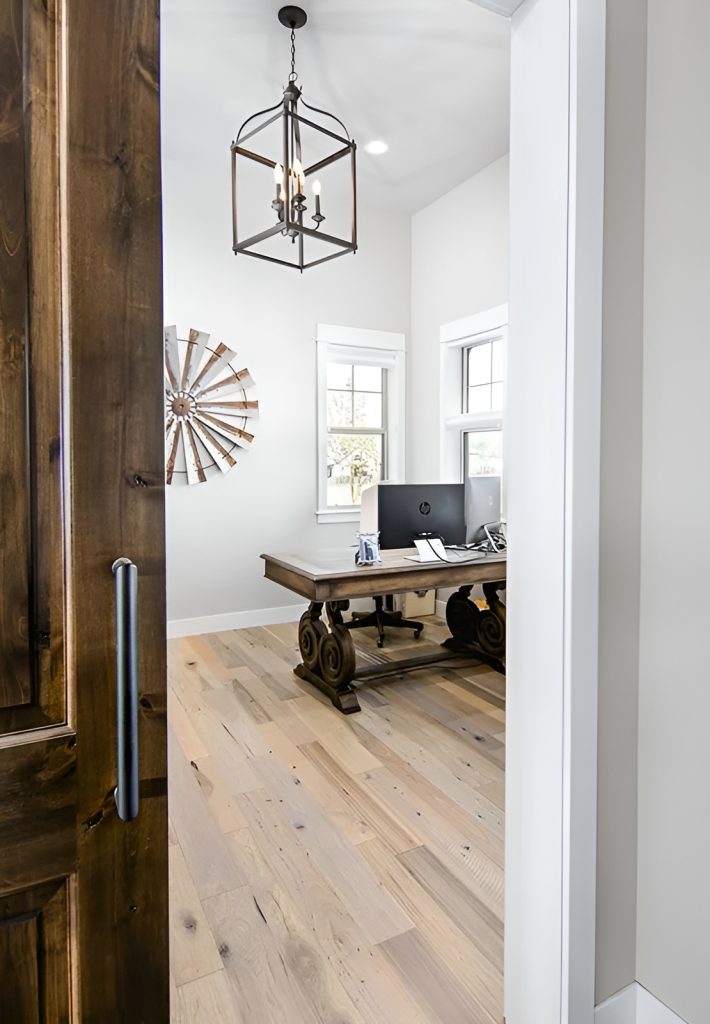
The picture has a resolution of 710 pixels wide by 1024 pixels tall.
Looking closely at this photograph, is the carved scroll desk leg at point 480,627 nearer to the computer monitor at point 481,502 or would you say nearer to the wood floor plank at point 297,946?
Result: the computer monitor at point 481,502

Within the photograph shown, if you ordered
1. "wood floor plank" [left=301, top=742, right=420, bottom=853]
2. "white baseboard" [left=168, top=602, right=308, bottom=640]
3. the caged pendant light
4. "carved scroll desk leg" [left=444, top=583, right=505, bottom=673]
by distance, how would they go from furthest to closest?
"white baseboard" [left=168, top=602, right=308, bottom=640] < "carved scroll desk leg" [left=444, top=583, right=505, bottom=673] < the caged pendant light < "wood floor plank" [left=301, top=742, right=420, bottom=853]

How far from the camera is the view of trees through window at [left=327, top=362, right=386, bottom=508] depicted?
491 centimetres

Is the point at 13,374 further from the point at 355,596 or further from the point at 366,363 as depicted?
the point at 366,363

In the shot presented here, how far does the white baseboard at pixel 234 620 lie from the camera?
14.1 ft

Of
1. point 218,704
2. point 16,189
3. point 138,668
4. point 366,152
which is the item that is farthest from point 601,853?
point 366,152

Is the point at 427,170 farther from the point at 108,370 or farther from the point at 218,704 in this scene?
the point at 108,370

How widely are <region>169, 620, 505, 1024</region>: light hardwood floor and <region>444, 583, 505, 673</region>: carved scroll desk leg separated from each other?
424 millimetres

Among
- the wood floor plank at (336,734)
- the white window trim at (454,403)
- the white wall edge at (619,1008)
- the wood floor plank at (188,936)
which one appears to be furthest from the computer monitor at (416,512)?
the white wall edge at (619,1008)

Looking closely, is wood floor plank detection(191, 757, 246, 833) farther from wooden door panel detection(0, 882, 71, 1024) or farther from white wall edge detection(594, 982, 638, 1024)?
wooden door panel detection(0, 882, 71, 1024)

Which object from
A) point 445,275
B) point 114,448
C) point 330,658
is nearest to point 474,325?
point 445,275

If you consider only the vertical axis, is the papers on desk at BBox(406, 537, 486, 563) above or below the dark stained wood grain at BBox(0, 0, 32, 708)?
below

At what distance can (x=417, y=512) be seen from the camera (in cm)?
353

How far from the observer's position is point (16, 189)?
26.5 inches

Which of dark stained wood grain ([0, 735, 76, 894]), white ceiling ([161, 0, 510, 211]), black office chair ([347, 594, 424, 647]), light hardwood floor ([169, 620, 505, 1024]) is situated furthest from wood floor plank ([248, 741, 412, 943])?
white ceiling ([161, 0, 510, 211])
